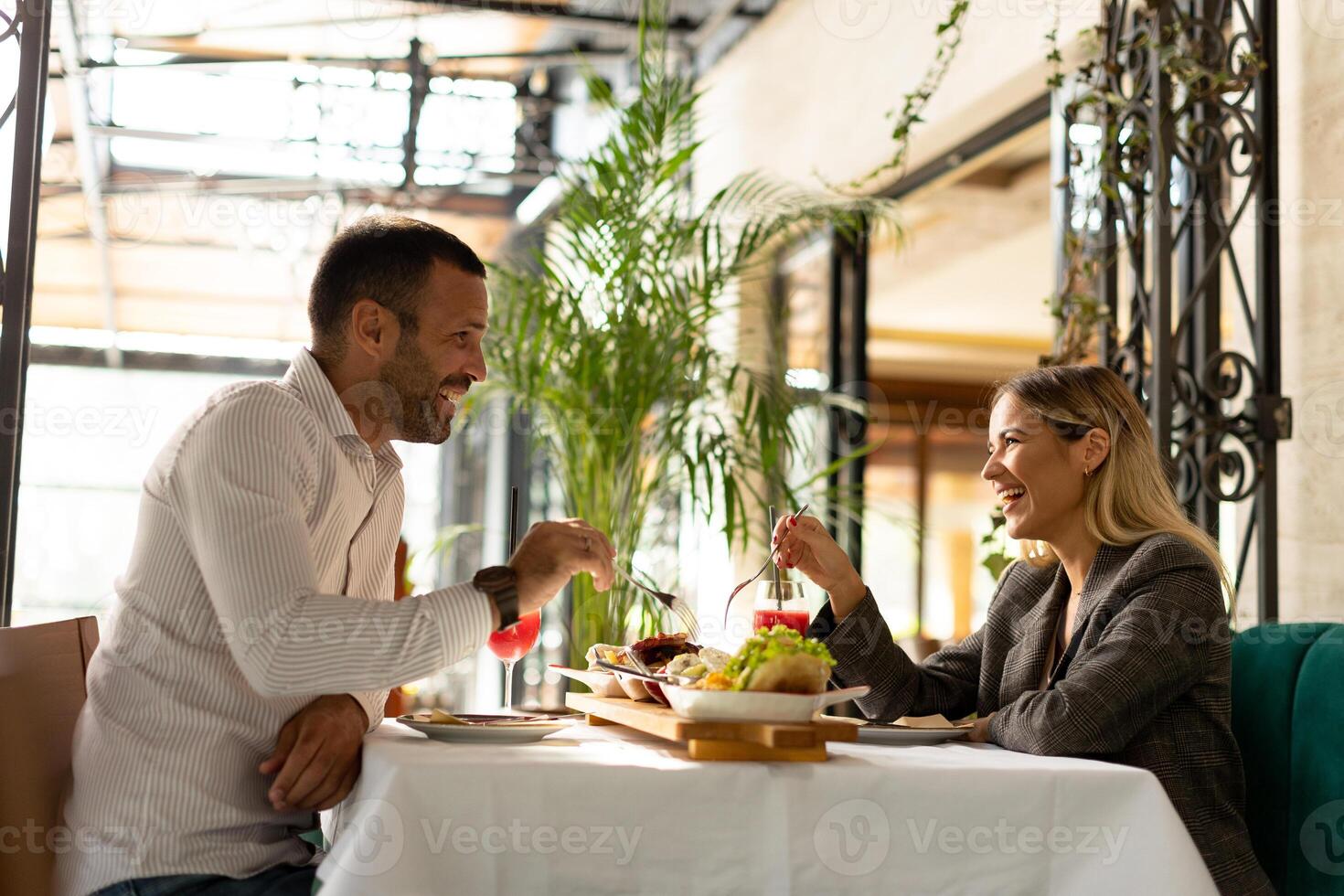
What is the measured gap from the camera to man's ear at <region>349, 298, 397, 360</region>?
1.86m

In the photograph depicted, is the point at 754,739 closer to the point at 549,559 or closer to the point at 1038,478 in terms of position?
the point at 549,559

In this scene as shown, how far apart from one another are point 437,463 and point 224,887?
8810mm

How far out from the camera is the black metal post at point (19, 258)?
2.58 meters

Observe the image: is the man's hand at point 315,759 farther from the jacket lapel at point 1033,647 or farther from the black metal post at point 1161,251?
the black metal post at point 1161,251

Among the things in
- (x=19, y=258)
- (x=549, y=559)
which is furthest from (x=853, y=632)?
(x=19, y=258)

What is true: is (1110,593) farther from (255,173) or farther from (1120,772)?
(255,173)

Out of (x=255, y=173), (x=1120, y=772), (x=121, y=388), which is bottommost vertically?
(x=1120, y=772)

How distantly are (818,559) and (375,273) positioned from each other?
883mm

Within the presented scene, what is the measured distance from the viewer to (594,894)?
1.42 meters

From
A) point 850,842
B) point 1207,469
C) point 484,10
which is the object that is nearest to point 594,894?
point 850,842

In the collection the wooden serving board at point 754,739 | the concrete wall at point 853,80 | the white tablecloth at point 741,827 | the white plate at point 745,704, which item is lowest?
the white tablecloth at point 741,827

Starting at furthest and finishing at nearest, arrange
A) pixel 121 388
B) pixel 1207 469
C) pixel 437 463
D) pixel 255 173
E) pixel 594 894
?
pixel 437 463 → pixel 121 388 → pixel 255 173 → pixel 1207 469 → pixel 594 894

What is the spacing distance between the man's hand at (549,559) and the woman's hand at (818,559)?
58 cm

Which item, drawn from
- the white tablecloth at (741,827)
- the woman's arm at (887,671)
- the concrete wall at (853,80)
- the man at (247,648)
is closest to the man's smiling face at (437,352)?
the man at (247,648)
